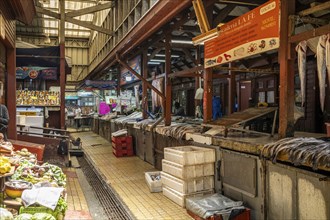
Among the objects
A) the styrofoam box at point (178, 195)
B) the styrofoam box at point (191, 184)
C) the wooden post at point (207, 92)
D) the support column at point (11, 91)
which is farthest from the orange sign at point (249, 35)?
the support column at point (11, 91)

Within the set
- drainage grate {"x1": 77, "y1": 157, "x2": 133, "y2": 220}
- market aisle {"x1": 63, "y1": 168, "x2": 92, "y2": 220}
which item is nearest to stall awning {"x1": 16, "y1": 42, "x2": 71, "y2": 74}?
drainage grate {"x1": 77, "y1": 157, "x2": 133, "y2": 220}

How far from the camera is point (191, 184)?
20.1ft

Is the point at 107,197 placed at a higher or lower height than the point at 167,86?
lower

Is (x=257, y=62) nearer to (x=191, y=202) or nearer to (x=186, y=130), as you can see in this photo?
(x=186, y=130)

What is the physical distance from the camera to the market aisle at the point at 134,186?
5926 mm

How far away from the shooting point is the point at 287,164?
445cm

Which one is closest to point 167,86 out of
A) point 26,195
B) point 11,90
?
point 11,90

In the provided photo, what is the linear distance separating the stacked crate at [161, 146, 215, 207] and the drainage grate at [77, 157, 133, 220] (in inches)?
45.0

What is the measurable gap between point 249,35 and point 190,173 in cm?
291

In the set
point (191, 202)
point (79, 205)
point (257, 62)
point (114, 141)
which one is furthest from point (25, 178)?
point (257, 62)

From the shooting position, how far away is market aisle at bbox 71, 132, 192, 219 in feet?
19.4

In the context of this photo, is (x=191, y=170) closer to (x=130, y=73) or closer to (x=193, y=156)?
(x=193, y=156)

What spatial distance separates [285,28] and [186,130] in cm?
382

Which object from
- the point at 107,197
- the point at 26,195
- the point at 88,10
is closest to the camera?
the point at 26,195
